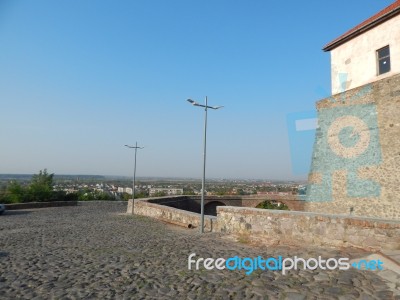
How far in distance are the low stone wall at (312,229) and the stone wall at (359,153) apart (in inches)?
168

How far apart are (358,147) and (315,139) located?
8.05ft

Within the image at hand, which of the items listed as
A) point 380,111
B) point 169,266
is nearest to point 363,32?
point 380,111

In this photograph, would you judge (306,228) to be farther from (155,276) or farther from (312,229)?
(155,276)

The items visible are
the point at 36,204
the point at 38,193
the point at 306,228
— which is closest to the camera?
the point at 306,228

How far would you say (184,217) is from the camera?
44.5ft

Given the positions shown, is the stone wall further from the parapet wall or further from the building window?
the parapet wall

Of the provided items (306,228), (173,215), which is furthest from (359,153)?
(173,215)

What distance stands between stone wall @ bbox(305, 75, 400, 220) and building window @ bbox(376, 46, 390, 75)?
677mm

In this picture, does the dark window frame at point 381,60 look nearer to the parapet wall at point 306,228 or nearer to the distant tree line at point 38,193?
the parapet wall at point 306,228

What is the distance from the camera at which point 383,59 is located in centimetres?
1130

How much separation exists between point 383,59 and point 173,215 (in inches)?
445

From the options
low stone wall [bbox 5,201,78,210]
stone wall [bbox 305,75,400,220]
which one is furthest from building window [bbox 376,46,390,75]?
low stone wall [bbox 5,201,78,210]

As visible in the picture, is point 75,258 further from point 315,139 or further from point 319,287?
point 315,139

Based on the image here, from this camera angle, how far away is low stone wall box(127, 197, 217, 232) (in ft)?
38.3
